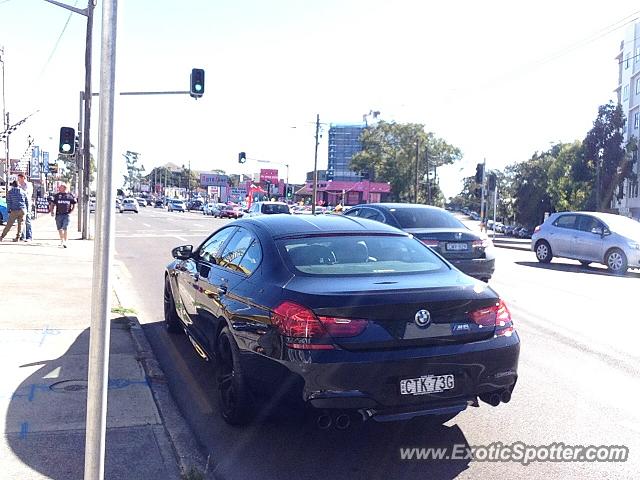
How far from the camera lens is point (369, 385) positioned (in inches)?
157

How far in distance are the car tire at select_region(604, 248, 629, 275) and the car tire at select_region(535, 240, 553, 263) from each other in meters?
1.85

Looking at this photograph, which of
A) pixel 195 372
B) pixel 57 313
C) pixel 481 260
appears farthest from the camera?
pixel 481 260

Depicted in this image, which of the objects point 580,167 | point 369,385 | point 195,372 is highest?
point 580,167

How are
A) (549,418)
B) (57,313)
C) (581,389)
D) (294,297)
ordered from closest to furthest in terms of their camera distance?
(294,297)
(549,418)
(581,389)
(57,313)

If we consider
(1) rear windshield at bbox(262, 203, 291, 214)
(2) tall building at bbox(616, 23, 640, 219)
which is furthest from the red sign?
(1) rear windshield at bbox(262, 203, 291, 214)

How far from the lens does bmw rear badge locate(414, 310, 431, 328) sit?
13.6 ft

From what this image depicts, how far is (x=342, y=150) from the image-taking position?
473 ft

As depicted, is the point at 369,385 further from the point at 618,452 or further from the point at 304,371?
the point at 618,452

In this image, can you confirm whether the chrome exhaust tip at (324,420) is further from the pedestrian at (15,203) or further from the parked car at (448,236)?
the pedestrian at (15,203)

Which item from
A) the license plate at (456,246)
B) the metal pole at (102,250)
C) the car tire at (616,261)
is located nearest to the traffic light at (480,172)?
the car tire at (616,261)

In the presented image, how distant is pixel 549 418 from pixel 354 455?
1.69 metres

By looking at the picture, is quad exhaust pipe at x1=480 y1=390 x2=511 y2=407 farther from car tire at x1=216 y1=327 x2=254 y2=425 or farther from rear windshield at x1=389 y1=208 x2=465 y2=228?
rear windshield at x1=389 y1=208 x2=465 y2=228

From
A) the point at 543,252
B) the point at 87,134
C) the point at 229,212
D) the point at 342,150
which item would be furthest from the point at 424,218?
the point at 342,150

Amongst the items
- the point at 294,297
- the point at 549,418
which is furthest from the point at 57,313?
the point at 549,418
